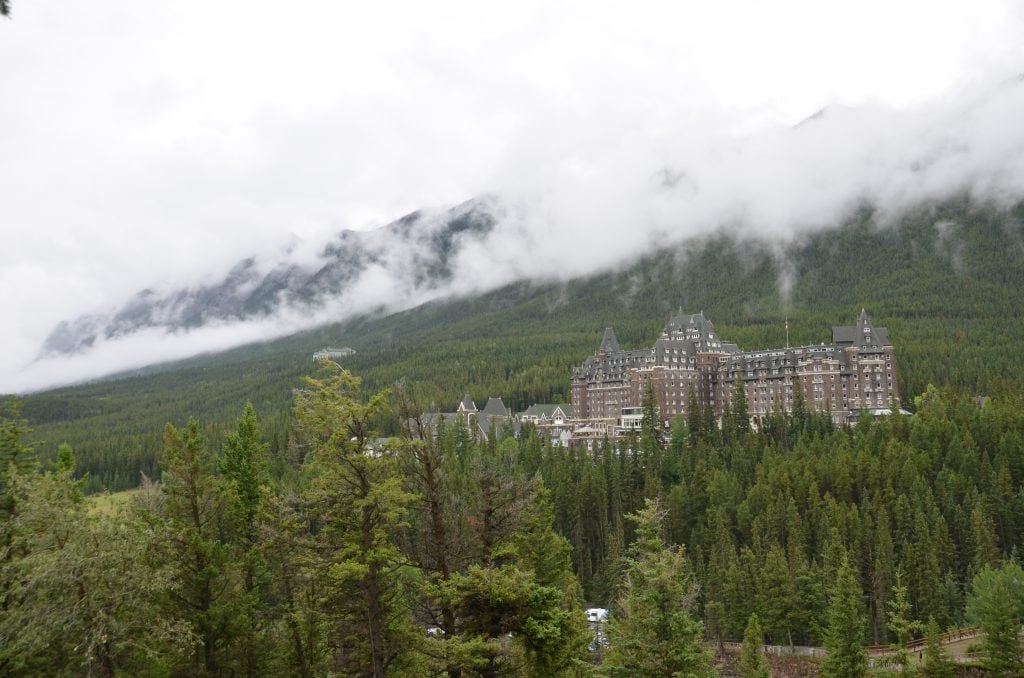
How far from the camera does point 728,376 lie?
150m

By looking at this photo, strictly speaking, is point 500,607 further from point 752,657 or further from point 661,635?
point 752,657

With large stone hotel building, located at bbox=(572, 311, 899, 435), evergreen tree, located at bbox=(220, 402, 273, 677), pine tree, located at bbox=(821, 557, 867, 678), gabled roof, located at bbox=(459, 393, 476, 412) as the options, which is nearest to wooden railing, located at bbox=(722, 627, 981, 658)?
pine tree, located at bbox=(821, 557, 867, 678)

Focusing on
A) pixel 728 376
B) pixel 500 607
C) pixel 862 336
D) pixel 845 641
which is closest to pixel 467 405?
pixel 728 376

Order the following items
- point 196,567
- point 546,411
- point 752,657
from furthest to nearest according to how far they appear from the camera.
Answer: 1. point 546,411
2. point 752,657
3. point 196,567

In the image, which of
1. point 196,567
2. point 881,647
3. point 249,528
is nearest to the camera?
point 196,567

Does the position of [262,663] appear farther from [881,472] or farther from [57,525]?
[881,472]

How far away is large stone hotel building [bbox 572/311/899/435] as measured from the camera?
139875 millimetres

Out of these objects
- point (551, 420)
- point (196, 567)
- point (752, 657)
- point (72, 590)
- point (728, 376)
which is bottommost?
point (752, 657)

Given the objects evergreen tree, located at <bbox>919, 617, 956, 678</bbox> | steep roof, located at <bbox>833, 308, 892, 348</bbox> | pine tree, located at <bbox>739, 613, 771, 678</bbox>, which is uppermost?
steep roof, located at <bbox>833, 308, 892, 348</bbox>

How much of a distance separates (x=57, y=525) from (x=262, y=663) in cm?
1255

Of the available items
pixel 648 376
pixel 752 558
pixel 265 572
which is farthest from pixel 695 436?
pixel 265 572

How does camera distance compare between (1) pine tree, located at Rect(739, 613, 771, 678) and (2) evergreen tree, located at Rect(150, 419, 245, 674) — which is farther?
(1) pine tree, located at Rect(739, 613, 771, 678)

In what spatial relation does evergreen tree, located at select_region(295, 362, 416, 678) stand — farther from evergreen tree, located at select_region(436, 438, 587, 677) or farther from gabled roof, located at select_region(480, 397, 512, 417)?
gabled roof, located at select_region(480, 397, 512, 417)

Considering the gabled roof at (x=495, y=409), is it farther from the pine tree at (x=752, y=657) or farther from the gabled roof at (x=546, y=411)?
the pine tree at (x=752, y=657)
